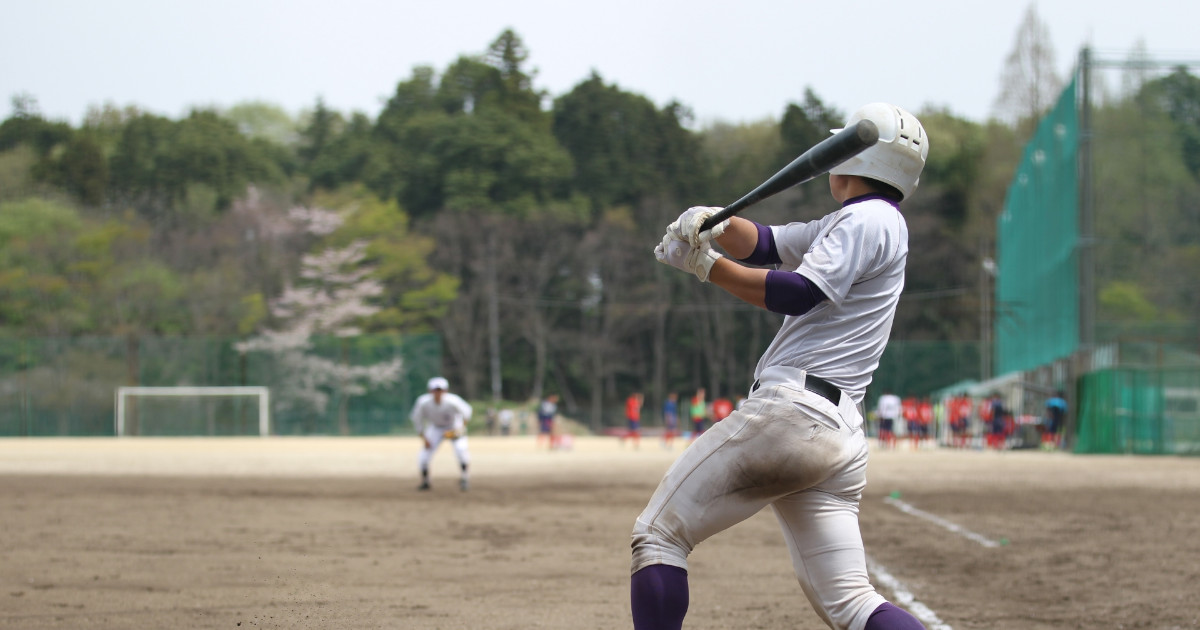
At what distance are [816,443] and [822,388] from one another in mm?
167

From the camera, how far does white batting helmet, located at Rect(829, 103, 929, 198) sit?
3621 mm

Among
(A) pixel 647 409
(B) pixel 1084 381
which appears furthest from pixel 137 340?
(B) pixel 1084 381

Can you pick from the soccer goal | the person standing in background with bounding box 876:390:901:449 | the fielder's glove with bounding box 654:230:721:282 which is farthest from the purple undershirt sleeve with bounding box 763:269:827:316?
the soccer goal

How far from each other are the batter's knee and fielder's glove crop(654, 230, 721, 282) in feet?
2.49

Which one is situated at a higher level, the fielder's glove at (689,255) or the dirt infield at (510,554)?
the fielder's glove at (689,255)

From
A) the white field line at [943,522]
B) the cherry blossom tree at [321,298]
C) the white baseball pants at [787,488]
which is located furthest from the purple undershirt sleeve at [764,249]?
the cherry blossom tree at [321,298]

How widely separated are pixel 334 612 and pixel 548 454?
86.1ft

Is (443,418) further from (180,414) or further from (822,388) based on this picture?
(180,414)

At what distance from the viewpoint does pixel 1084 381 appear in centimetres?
2938

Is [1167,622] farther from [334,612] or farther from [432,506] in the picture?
[432,506]

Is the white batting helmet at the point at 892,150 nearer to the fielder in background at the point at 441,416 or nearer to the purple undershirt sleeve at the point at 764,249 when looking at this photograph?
the purple undershirt sleeve at the point at 764,249

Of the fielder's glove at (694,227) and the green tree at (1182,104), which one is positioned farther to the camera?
the green tree at (1182,104)

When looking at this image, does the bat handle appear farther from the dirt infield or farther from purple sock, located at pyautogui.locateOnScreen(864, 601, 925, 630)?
the dirt infield

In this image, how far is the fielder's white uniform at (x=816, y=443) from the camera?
3.40m
